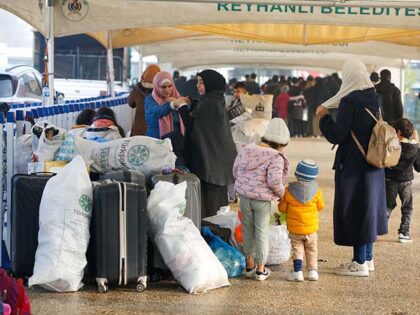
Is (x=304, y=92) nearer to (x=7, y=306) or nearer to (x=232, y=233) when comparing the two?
(x=232, y=233)

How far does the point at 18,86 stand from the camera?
20203 mm

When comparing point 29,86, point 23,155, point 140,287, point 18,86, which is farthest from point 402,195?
point 29,86

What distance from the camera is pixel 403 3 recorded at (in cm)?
1380

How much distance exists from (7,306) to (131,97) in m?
7.40

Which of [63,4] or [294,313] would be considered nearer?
[294,313]

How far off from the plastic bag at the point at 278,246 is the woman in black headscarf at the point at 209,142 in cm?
70

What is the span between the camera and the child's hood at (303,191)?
338 inches

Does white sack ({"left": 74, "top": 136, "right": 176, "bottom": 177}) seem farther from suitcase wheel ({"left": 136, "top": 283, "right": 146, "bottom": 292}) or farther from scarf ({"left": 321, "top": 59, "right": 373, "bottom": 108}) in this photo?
scarf ({"left": 321, "top": 59, "right": 373, "bottom": 108})

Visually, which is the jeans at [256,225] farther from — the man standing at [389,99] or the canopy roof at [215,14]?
the man standing at [389,99]

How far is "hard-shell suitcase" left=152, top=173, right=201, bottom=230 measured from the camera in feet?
27.8

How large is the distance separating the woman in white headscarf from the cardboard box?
7.05ft

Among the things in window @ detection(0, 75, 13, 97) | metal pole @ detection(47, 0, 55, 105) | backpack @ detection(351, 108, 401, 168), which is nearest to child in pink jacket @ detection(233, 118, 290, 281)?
backpack @ detection(351, 108, 401, 168)

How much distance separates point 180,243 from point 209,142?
1.89m

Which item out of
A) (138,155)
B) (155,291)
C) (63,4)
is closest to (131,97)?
(63,4)
